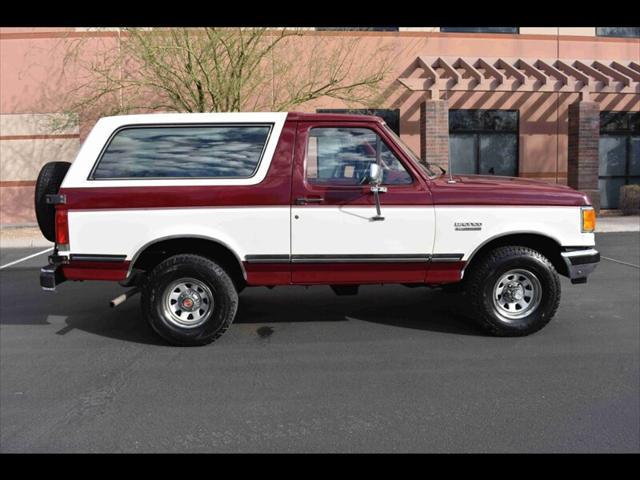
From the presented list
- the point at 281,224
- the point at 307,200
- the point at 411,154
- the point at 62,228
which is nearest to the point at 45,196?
the point at 62,228

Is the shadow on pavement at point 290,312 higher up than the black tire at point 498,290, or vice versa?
the black tire at point 498,290

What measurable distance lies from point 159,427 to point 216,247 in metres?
2.11

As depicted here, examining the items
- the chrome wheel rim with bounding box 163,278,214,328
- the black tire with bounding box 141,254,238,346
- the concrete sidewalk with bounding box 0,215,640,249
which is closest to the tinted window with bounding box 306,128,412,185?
the black tire with bounding box 141,254,238,346

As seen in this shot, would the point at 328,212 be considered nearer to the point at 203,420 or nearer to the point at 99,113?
the point at 203,420

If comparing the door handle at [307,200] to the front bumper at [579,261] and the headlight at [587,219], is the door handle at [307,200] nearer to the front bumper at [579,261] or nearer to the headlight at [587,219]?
the front bumper at [579,261]

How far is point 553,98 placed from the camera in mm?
17109

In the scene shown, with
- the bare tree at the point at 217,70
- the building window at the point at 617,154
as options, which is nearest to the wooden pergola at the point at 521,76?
the bare tree at the point at 217,70

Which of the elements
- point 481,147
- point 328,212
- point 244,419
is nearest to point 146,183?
point 328,212

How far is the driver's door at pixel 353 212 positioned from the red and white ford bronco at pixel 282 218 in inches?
0.4

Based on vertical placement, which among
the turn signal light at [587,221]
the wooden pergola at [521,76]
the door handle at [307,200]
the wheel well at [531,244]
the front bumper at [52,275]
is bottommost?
the front bumper at [52,275]

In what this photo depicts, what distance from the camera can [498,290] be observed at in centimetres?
525

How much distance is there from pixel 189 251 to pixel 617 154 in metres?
16.7

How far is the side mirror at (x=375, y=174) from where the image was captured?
15.6ft

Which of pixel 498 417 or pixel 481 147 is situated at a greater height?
pixel 481 147
